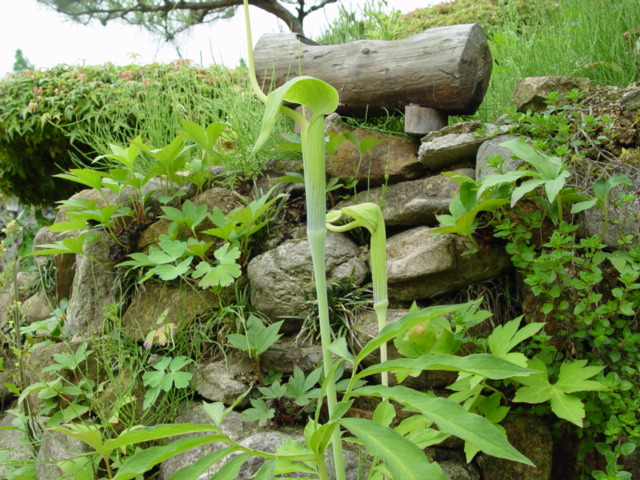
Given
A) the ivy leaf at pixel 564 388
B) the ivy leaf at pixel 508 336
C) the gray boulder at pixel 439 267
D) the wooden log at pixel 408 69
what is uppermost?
the wooden log at pixel 408 69

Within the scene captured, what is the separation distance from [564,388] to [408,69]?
6.11 ft

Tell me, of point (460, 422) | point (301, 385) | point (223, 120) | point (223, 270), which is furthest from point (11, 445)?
point (460, 422)

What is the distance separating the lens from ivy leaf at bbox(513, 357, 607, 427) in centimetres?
161

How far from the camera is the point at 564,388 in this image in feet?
5.50

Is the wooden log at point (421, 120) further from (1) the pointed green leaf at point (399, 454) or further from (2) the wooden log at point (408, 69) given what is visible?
(1) the pointed green leaf at point (399, 454)

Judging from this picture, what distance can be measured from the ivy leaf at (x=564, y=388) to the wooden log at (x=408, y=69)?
159cm

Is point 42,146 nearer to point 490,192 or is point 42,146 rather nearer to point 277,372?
point 277,372

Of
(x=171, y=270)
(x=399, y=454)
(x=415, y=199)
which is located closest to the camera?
(x=399, y=454)

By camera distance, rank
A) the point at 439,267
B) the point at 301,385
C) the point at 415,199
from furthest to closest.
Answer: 1. the point at 415,199
2. the point at 439,267
3. the point at 301,385

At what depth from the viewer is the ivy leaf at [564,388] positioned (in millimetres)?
1611

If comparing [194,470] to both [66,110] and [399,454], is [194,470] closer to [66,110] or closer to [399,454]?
[399,454]

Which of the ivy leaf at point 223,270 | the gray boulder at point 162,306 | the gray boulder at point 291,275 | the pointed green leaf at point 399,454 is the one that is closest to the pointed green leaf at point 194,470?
the pointed green leaf at point 399,454

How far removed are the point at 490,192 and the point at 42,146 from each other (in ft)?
14.6

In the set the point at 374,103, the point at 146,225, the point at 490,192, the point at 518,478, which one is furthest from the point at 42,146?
the point at 518,478
